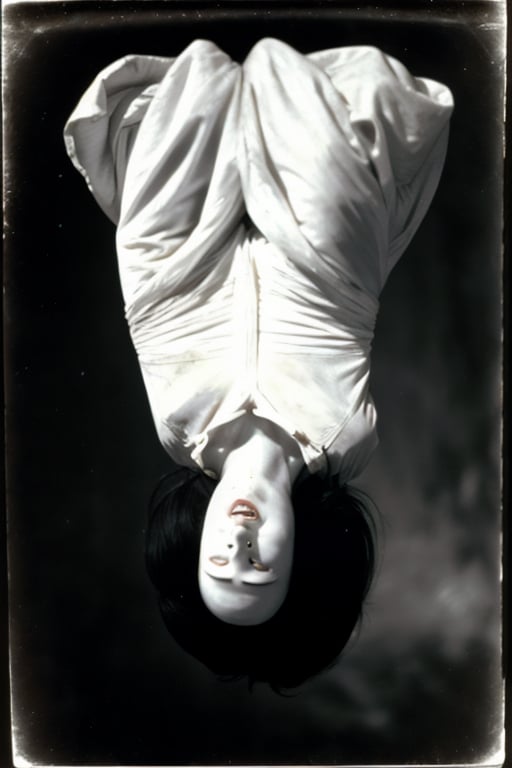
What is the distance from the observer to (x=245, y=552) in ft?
4.77

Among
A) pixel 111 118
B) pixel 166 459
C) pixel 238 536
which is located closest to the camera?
pixel 238 536

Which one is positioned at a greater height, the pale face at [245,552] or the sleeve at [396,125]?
the sleeve at [396,125]

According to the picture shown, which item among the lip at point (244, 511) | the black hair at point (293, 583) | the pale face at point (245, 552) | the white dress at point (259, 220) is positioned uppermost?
the white dress at point (259, 220)

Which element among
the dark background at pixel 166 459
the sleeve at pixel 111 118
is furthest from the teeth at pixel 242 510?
the sleeve at pixel 111 118

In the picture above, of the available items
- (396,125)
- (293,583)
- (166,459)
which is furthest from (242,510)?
(396,125)

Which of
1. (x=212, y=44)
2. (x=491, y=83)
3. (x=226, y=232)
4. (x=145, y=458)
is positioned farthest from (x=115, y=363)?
(x=491, y=83)

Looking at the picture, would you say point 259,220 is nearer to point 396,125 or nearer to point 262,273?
point 262,273

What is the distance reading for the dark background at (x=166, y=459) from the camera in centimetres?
161

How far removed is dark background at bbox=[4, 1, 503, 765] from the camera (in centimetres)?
161

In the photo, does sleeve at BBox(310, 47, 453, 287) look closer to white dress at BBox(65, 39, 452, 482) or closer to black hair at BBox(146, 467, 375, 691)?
white dress at BBox(65, 39, 452, 482)

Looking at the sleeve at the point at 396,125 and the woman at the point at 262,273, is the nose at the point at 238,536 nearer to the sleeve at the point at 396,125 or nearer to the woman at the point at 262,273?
the woman at the point at 262,273

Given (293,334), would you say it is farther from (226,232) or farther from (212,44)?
(212,44)

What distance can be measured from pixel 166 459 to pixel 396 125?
41 centimetres

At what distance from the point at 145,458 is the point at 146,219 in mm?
265
